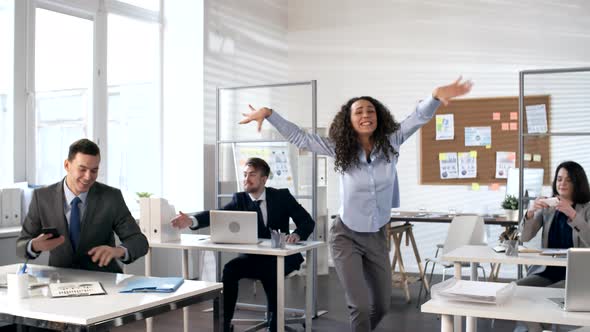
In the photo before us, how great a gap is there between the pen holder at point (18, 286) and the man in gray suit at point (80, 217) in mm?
535

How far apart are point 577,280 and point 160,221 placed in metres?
3.06

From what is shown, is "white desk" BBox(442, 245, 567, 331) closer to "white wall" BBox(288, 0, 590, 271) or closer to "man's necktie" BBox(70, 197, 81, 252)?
"man's necktie" BBox(70, 197, 81, 252)

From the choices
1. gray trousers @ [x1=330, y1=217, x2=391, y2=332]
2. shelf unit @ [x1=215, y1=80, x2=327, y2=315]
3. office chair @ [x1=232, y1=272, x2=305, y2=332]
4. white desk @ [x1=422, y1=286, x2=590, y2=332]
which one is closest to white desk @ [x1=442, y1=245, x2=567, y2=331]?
gray trousers @ [x1=330, y1=217, x2=391, y2=332]

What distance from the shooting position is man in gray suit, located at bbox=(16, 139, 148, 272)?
318cm

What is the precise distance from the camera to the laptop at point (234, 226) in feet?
14.4

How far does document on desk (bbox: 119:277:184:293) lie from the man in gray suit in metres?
0.38

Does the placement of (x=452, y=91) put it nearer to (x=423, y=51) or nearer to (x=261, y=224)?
(x=261, y=224)

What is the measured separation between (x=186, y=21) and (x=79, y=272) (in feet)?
13.9

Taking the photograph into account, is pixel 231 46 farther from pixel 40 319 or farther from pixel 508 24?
pixel 40 319

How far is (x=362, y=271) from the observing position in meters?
3.40

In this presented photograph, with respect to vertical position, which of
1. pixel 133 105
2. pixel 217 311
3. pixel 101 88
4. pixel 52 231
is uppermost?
pixel 101 88

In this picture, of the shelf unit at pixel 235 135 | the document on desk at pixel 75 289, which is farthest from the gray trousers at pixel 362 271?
the shelf unit at pixel 235 135

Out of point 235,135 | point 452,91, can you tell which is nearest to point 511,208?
point 235,135

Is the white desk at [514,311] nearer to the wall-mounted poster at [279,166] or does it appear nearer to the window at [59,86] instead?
the wall-mounted poster at [279,166]
